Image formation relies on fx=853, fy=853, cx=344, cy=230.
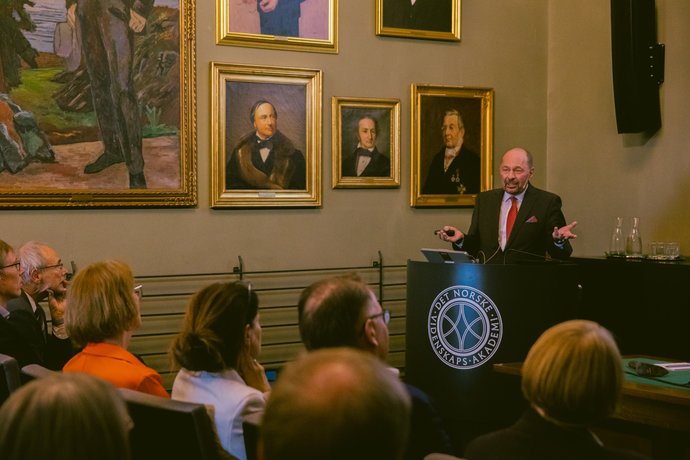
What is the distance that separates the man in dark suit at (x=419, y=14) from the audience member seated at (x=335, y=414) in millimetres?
Result: 6459

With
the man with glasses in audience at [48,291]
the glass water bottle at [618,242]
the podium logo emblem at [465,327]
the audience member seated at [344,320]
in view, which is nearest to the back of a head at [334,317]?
the audience member seated at [344,320]

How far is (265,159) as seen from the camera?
6.89 meters

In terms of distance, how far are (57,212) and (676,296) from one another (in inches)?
173

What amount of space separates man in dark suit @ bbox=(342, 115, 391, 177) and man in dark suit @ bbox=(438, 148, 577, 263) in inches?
48.2

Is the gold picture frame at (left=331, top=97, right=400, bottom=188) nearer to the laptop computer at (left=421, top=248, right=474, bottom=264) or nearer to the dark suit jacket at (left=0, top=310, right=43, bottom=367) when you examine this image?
the laptop computer at (left=421, top=248, right=474, bottom=264)

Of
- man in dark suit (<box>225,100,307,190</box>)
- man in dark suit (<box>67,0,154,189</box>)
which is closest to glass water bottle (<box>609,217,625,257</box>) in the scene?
man in dark suit (<box>225,100,307,190</box>)

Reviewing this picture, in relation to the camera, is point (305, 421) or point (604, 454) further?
point (604, 454)

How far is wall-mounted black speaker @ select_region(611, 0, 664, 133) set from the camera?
650 centimetres

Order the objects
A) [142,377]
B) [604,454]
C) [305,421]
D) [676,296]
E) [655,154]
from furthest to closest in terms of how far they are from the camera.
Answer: [655,154], [676,296], [142,377], [604,454], [305,421]

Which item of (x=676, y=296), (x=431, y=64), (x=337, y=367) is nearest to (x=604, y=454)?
(x=337, y=367)

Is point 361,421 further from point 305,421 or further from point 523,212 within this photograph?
point 523,212

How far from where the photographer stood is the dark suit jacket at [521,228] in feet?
19.7

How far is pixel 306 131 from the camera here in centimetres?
702

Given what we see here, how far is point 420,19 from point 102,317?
5.18 m
